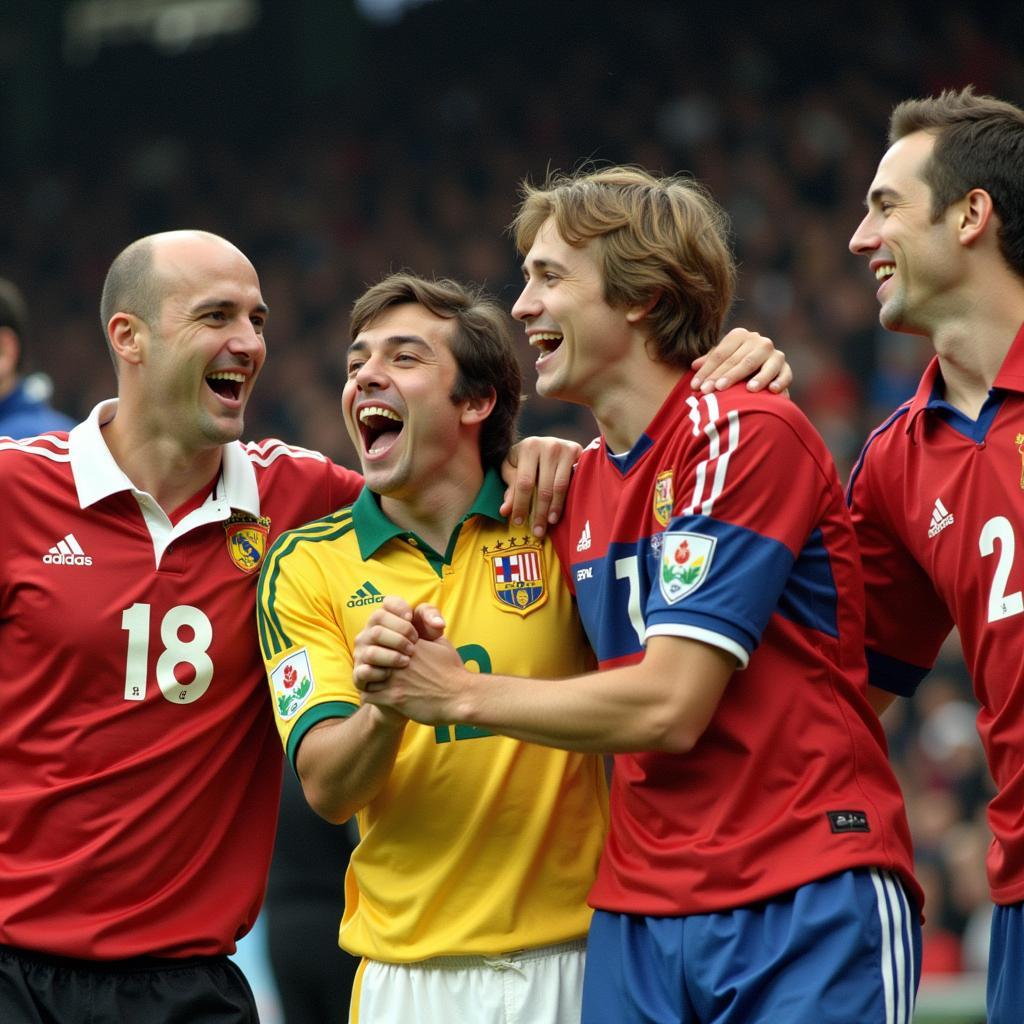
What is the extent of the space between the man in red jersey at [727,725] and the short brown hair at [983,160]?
0.73 metres

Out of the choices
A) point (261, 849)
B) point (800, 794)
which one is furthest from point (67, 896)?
point (800, 794)

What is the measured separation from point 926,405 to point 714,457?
714 millimetres

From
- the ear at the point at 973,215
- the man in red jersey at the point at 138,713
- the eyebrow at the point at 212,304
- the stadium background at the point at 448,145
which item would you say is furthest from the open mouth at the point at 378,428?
the stadium background at the point at 448,145

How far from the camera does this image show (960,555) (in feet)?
12.2

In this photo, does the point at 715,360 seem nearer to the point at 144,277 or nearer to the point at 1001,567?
the point at 1001,567

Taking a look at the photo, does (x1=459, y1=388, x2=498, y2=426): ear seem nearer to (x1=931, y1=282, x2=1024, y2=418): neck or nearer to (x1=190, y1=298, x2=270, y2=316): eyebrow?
(x1=190, y1=298, x2=270, y2=316): eyebrow

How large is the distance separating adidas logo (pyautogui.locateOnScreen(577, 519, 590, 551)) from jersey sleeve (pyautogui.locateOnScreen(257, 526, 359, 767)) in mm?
569

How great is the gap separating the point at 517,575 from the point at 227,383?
988mm

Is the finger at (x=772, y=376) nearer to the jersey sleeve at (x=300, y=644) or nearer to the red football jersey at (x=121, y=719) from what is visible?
the jersey sleeve at (x=300, y=644)

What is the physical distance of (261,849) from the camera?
4.18 m

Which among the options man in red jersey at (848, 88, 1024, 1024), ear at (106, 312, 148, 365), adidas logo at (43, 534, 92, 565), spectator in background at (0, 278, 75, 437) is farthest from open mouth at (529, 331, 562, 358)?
spectator in background at (0, 278, 75, 437)

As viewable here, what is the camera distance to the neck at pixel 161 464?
4.24 meters

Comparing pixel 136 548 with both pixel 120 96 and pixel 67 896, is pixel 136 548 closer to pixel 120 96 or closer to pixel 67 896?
pixel 67 896

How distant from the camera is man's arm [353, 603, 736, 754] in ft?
10.9
